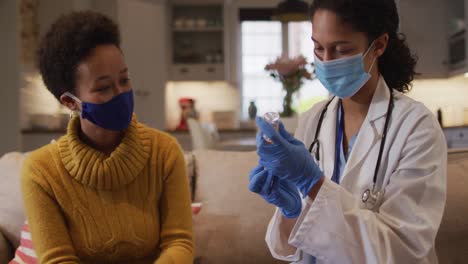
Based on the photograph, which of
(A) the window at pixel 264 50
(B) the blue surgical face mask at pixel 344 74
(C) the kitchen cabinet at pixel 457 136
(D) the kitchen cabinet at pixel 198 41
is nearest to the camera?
(B) the blue surgical face mask at pixel 344 74

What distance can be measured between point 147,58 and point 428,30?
10.4ft

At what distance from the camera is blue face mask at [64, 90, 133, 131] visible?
1395 millimetres

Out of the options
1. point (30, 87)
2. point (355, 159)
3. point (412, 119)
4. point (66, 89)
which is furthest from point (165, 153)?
point (30, 87)

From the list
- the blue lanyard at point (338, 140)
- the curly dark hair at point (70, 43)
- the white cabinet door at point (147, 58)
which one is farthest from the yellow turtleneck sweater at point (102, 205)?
the white cabinet door at point (147, 58)

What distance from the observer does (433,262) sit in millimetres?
1134

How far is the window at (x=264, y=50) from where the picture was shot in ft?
24.1

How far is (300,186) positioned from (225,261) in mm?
937

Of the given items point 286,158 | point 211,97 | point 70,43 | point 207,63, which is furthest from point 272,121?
point 211,97

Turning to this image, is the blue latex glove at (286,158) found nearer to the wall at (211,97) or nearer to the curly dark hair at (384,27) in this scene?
the curly dark hair at (384,27)

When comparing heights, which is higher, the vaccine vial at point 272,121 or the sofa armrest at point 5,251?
the vaccine vial at point 272,121

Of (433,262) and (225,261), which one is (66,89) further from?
(433,262)

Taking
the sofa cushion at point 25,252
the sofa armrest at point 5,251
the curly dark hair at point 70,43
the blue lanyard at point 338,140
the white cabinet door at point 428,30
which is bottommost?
the sofa armrest at point 5,251

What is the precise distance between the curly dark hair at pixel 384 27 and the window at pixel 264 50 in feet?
19.6

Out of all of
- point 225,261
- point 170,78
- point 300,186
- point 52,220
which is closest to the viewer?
point 300,186
